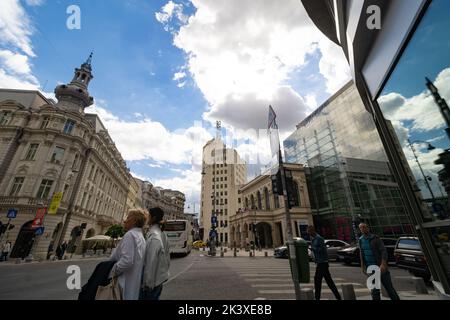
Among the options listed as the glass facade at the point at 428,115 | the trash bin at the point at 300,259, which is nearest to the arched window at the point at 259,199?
the glass facade at the point at 428,115

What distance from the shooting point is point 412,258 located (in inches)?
301

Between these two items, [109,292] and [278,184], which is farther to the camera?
[278,184]

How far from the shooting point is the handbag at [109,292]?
2209 mm

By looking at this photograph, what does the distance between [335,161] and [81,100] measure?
42121 millimetres

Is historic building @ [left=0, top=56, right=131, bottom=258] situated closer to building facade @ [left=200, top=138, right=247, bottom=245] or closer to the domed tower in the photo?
the domed tower

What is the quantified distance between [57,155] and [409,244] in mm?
34904

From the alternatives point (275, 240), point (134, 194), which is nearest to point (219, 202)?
point (134, 194)

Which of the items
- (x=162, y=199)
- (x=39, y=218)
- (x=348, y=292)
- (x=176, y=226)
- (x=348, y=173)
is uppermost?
(x=162, y=199)

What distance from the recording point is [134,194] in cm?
5891

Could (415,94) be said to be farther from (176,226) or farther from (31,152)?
(31,152)

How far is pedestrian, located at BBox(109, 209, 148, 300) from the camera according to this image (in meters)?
2.40

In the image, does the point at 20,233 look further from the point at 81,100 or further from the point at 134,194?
the point at 134,194

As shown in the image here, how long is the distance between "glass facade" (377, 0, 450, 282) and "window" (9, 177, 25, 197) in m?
34.2

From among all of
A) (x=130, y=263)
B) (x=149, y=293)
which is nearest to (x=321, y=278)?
(x=149, y=293)
